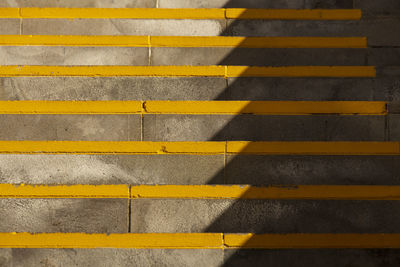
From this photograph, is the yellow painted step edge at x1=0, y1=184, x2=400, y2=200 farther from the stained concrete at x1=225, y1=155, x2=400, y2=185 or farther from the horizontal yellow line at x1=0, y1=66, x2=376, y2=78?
the horizontal yellow line at x1=0, y1=66, x2=376, y2=78

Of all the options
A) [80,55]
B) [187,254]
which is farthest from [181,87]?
[187,254]

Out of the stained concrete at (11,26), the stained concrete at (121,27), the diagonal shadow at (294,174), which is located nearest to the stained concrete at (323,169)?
the diagonal shadow at (294,174)

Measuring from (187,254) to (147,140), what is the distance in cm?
98

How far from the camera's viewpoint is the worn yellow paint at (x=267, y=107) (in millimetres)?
3129

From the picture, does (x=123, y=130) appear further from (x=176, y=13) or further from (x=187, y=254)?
(x=176, y=13)

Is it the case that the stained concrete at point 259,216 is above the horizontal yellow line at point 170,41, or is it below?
below

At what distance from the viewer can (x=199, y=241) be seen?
2.64m

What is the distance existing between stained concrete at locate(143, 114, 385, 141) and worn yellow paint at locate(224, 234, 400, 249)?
2.69 feet

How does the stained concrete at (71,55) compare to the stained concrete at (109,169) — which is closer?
the stained concrete at (109,169)

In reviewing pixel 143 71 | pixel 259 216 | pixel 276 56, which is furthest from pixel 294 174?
pixel 143 71

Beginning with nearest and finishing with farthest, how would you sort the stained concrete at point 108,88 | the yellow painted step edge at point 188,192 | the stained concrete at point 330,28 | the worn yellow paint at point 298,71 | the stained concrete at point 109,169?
the yellow painted step edge at point 188,192, the stained concrete at point 109,169, the stained concrete at point 108,88, the worn yellow paint at point 298,71, the stained concrete at point 330,28

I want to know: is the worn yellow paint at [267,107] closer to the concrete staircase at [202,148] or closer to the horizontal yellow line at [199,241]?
the concrete staircase at [202,148]

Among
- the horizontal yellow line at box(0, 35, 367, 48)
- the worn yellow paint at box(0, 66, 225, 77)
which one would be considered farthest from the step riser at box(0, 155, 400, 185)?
the horizontal yellow line at box(0, 35, 367, 48)

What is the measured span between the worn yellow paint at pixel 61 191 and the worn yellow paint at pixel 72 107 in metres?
0.65
